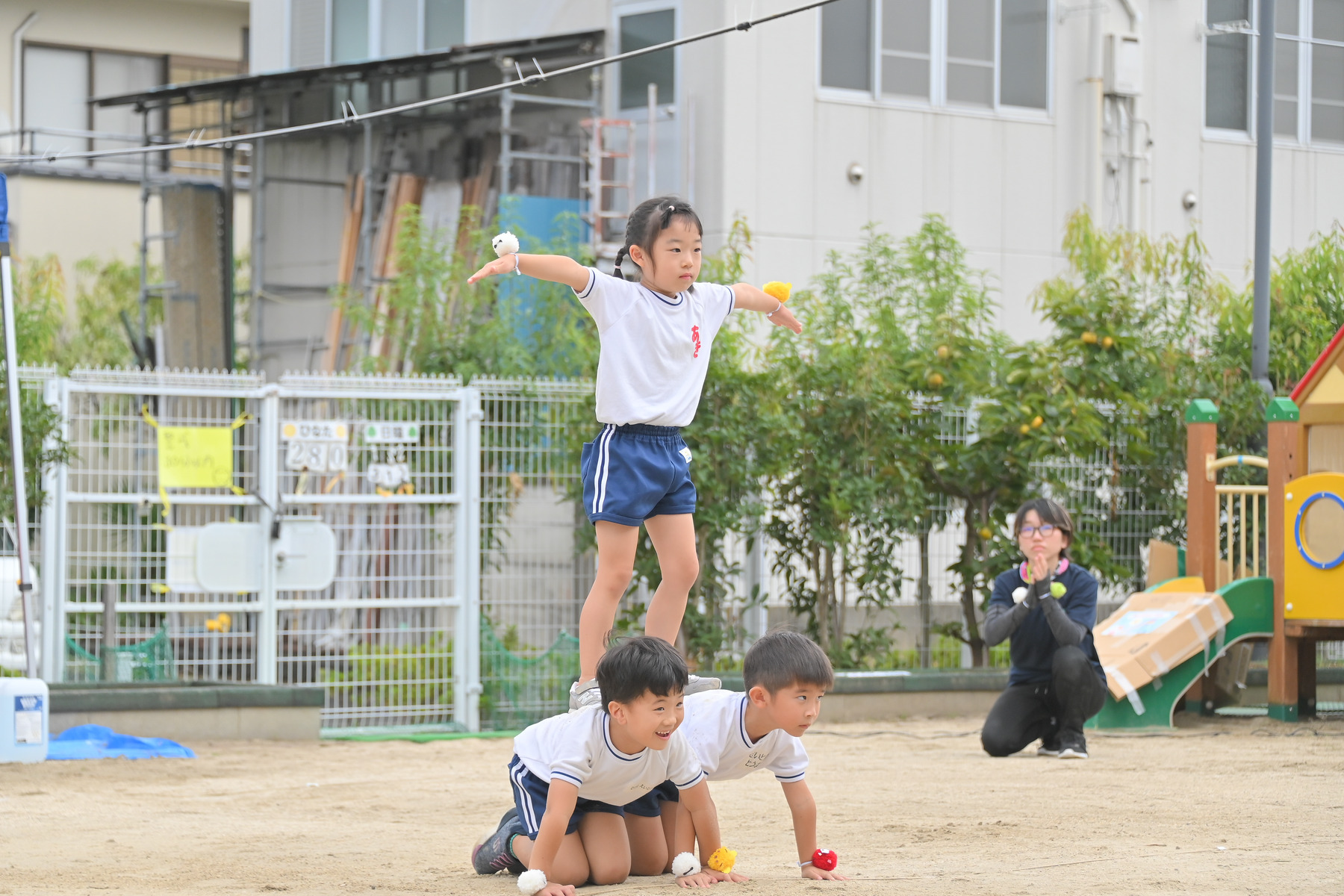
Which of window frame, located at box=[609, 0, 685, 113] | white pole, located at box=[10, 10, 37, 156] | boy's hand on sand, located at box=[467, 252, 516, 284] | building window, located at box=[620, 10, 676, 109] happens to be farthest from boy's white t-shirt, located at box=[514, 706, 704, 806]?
white pole, located at box=[10, 10, 37, 156]

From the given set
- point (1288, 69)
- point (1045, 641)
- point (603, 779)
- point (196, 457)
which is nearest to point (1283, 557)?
Answer: point (1045, 641)

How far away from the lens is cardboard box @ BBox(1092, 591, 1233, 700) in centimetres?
931

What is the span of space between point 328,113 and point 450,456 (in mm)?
9008

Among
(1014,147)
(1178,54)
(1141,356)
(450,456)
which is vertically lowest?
(450,456)

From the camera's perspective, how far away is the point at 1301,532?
9.44 meters

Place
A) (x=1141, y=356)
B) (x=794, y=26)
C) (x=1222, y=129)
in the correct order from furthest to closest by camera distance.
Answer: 1. (x=1222, y=129)
2. (x=794, y=26)
3. (x=1141, y=356)

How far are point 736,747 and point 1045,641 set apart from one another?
12.4 feet

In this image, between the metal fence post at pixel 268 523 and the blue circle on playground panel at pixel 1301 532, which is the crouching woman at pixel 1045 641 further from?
the metal fence post at pixel 268 523

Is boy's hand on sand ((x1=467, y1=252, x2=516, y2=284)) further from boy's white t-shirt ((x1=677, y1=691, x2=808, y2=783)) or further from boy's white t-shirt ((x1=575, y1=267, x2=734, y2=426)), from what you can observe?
boy's white t-shirt ((x1=677, y1=691, x2=808, y2=783))

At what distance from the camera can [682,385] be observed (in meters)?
5.25

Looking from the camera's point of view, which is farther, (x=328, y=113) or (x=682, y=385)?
(x=328, y=113)

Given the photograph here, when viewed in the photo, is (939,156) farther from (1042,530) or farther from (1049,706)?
(1042,530)

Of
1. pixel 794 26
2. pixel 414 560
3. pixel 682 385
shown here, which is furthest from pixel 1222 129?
pixel 682 385

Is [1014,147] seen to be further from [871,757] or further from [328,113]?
[871,757]
